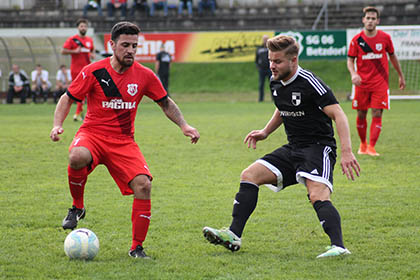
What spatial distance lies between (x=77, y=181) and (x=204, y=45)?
69.4 feet

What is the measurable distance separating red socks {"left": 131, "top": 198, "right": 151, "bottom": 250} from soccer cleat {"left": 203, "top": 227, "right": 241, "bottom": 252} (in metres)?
0.44

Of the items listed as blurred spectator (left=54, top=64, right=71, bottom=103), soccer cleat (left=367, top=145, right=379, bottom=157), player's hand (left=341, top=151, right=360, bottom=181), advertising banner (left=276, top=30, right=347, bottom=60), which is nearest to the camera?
player's hand (left=341, top=151, right=360, bottom=181)

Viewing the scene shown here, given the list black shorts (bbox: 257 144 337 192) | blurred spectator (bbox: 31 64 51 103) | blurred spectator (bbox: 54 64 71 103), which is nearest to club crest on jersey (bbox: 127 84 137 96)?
black shorts (bbox: 257 144 337 192)

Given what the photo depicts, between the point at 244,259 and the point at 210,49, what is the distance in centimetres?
2175

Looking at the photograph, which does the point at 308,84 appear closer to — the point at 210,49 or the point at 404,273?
the point at 404,273

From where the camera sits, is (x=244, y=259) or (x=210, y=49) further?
(x=210, y=49)

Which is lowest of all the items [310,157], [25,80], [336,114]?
[25,80]

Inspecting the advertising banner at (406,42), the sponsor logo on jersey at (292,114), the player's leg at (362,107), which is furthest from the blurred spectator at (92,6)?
the sponsor logo on jersey at (292,114)

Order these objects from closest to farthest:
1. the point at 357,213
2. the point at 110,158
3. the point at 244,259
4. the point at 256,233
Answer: the point at 244,259, the point at 110,158, the point at 256,233, the point at 357,213

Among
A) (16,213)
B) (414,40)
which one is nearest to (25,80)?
(414,40)

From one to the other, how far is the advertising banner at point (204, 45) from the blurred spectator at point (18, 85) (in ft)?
11.7

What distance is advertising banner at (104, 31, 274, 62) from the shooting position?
25531 mm

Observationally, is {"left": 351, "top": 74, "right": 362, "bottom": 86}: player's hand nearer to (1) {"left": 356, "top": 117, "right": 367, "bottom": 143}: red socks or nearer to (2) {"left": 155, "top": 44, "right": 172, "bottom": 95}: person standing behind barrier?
(1) {"left": 356, "top": 117, "right": 367, "bottom": 143}: red socks

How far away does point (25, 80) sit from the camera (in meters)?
24.5
